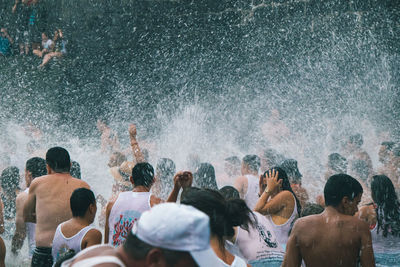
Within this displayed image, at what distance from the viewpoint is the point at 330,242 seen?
2.76 m

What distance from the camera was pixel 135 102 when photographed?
13859 mm

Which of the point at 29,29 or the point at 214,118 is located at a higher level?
the point at 29,29

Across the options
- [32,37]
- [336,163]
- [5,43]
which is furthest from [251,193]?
[5,43]

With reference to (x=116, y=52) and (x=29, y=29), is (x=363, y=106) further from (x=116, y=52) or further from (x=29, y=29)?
(x=29, y=29)

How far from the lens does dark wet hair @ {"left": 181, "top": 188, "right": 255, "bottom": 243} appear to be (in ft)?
7.34

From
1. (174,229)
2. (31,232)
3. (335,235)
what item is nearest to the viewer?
(174,229)

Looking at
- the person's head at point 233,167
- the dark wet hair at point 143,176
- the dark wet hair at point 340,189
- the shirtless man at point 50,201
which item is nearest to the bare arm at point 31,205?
the shirtless man at point 50,201

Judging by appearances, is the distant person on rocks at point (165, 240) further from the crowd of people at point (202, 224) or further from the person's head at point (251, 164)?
the person's head at point (251, 164)

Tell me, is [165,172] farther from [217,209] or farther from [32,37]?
[32,37]

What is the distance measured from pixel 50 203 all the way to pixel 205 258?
7.03 feet

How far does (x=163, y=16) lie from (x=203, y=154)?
4829 millimetres

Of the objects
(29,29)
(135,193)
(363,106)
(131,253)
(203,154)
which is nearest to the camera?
(131,253)

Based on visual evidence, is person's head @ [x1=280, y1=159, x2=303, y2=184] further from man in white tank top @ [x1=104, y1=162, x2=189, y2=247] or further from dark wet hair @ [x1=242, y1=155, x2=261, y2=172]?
man in white tank top @ [x1=104, y1=162, x2=189, y2=247]

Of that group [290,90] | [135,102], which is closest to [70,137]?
[135,102]
